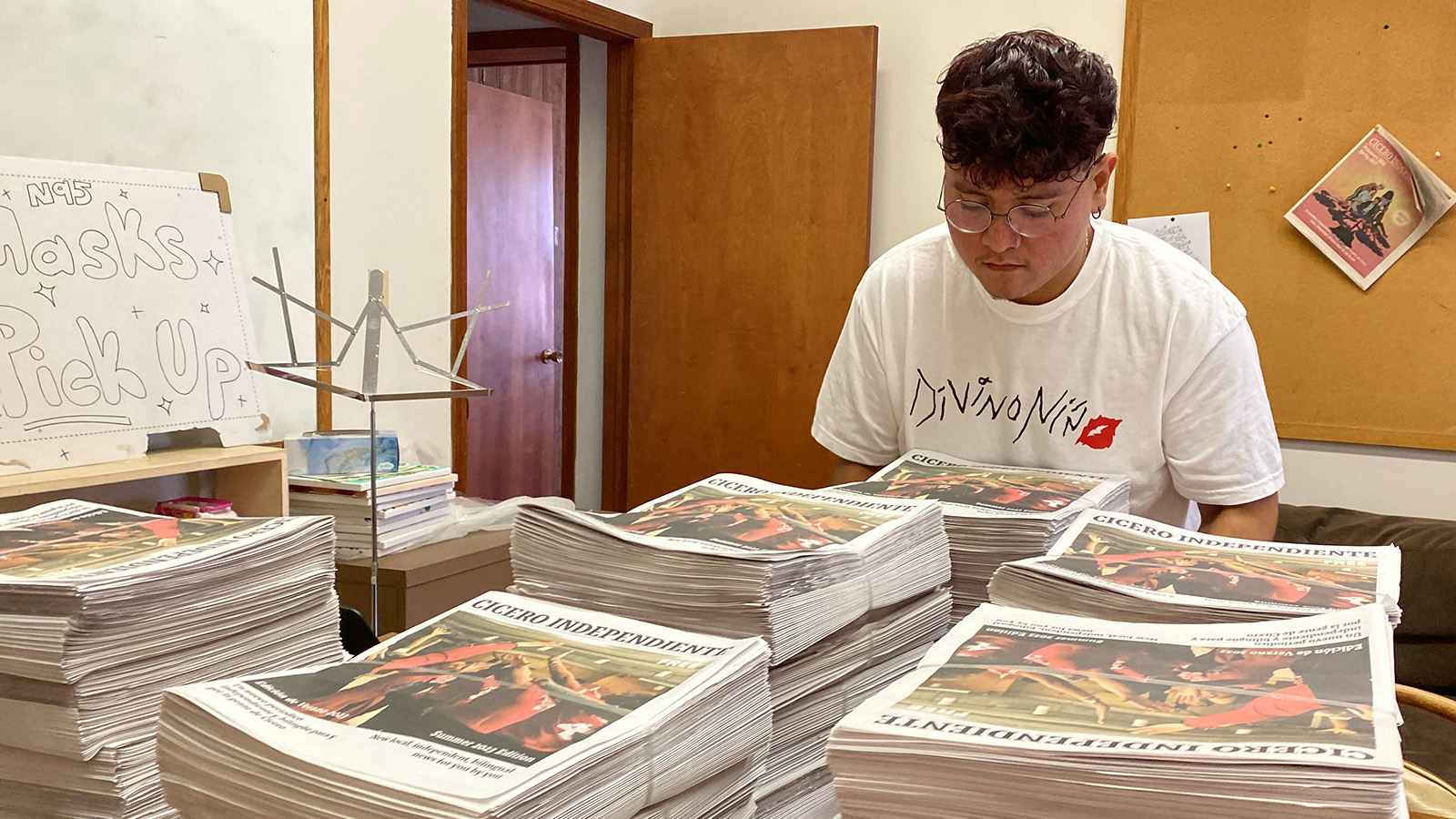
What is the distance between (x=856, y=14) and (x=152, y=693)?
3.88 m

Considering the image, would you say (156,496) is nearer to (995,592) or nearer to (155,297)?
(155,297)

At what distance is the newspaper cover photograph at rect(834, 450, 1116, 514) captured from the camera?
957 mm

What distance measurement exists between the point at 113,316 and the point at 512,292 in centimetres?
287

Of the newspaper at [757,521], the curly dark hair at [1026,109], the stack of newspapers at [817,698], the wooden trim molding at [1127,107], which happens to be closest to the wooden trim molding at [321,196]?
the curly dark hair at [1026,109]

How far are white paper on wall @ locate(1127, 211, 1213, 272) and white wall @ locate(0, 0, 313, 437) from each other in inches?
98.4

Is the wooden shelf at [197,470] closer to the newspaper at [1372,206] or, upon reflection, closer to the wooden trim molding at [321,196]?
the wooden trim molding at [321,196]

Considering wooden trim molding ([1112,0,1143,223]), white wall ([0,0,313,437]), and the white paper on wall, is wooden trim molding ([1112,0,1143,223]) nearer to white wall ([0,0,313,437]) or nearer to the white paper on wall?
the white paper on wall

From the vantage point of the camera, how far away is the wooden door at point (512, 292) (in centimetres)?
479

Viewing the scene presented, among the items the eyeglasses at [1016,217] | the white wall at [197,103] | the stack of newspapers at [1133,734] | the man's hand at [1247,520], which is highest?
the white wall at [197,103]

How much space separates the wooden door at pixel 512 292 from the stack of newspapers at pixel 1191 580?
404 centimetres

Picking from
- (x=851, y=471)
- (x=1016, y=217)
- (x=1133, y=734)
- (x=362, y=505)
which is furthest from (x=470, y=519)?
(x=1133, y=734)

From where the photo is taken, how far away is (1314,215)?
3.41m

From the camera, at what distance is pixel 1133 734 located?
490 mm

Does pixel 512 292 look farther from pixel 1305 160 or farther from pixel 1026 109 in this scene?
pixel 1026 109
